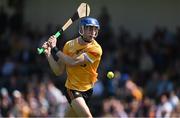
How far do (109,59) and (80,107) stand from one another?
8.52 m

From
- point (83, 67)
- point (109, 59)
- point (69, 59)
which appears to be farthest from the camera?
point (109, 59)

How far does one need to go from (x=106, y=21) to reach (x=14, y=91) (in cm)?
340

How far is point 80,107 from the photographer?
10914 mm

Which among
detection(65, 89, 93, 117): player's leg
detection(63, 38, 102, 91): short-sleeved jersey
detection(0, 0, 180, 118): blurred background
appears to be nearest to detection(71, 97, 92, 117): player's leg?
detection(65, 89, 93, 117): player's leg

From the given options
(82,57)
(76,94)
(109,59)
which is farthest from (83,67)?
(109,59)

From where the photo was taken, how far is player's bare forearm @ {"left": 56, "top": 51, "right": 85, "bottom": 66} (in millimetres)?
10867

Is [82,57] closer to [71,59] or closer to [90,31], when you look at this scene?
[71,59]

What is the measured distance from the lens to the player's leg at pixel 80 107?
10875mm

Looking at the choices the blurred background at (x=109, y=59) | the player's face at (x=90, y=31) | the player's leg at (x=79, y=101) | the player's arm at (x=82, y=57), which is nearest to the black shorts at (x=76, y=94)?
the player's leg at (x=79, y=101)

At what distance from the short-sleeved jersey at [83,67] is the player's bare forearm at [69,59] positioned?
9cm

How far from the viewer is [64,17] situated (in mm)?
21625

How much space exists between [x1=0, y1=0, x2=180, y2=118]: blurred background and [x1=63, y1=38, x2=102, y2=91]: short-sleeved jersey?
4581 millimetres

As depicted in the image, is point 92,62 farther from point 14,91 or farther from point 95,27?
point 14,91

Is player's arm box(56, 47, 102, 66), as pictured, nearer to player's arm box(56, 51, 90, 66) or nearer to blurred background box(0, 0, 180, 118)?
player's arm box(56, 51, 90, 66)
